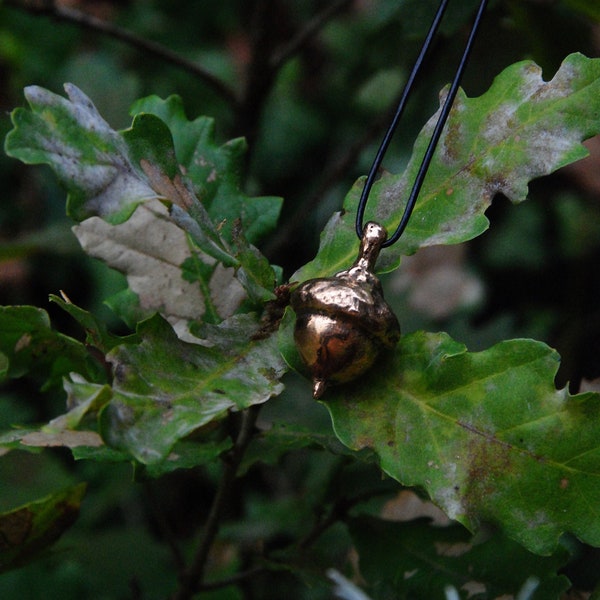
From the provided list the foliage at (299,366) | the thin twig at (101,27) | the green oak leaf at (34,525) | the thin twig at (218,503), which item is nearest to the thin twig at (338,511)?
the foliage at (299,366)

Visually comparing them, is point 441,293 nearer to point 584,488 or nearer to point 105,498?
point 105,498

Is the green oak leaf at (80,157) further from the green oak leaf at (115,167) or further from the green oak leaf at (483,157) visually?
the green oak leaf at (483,157)

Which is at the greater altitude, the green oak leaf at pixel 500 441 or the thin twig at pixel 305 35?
the thin twig at pixel 305 35

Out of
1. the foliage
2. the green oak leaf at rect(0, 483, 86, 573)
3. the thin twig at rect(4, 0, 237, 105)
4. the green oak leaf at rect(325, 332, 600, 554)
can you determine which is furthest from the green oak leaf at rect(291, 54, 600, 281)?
the thin twig at rect(4, 0, 237, 105)

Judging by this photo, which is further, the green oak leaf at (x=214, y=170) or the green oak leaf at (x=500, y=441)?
the green oak leaf at (x=214, y=170)

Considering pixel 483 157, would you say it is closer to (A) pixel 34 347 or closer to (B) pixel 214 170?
(B) pixel 214 170

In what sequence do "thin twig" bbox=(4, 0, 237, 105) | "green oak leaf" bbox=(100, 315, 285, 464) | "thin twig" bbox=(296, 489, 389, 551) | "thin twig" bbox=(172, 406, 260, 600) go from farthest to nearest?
"thin twig" bbox=(4, 0, 237, 105) < "thin twig" bbox=(296, 489, 389, 551) < "thin twig" bbox=(172, 406, 260, 600) < "green oak leaf" bbox=(100, 315, 285, 464)

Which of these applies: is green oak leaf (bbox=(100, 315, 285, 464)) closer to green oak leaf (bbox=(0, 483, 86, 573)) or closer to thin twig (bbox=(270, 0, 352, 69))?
green oak leaf (bbox=(0, 483, 86, 573))

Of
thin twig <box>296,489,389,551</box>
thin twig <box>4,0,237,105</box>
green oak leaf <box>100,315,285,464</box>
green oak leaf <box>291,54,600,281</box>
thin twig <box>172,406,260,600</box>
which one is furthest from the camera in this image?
thin twig <box>4,0,237,105</box>
